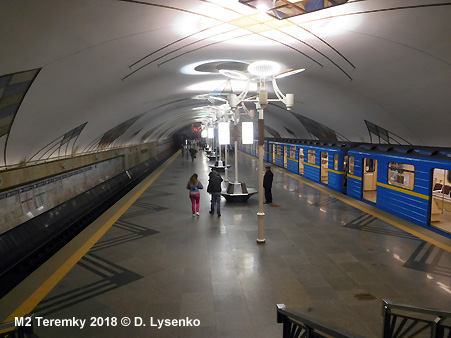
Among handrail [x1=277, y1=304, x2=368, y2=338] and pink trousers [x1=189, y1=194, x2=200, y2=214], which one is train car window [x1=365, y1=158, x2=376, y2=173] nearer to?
pink trousers [x1=189, y1=194, x2=200, y2=214]

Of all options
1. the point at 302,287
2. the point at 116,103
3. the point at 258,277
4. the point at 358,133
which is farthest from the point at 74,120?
the point at 358,133

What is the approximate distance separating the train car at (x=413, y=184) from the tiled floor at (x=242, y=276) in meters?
1.06

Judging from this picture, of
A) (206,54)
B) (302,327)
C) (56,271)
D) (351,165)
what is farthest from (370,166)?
(56,271)

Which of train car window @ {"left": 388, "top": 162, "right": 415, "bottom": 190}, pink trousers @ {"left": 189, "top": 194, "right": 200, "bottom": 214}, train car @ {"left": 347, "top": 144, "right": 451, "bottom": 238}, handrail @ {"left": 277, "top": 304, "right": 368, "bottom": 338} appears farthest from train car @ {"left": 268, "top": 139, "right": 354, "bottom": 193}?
handrail @ {"left": 277, "top": 304, "right": 368, "bottom": 338}

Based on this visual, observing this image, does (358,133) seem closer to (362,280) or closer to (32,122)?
(362,280)

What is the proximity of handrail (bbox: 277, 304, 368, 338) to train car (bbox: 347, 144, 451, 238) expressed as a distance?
6263 mm

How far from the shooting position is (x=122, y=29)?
213 inches

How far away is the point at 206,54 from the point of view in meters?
8.02

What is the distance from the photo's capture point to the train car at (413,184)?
7.51 metres

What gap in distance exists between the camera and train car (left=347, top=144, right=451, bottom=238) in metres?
7.51

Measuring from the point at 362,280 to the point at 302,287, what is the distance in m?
1.11

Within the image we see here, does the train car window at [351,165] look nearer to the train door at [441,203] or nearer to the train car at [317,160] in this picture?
the train car at [317,160]

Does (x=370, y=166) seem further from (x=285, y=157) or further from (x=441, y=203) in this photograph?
(x=285, y=157)

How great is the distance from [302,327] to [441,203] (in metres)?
9.34
